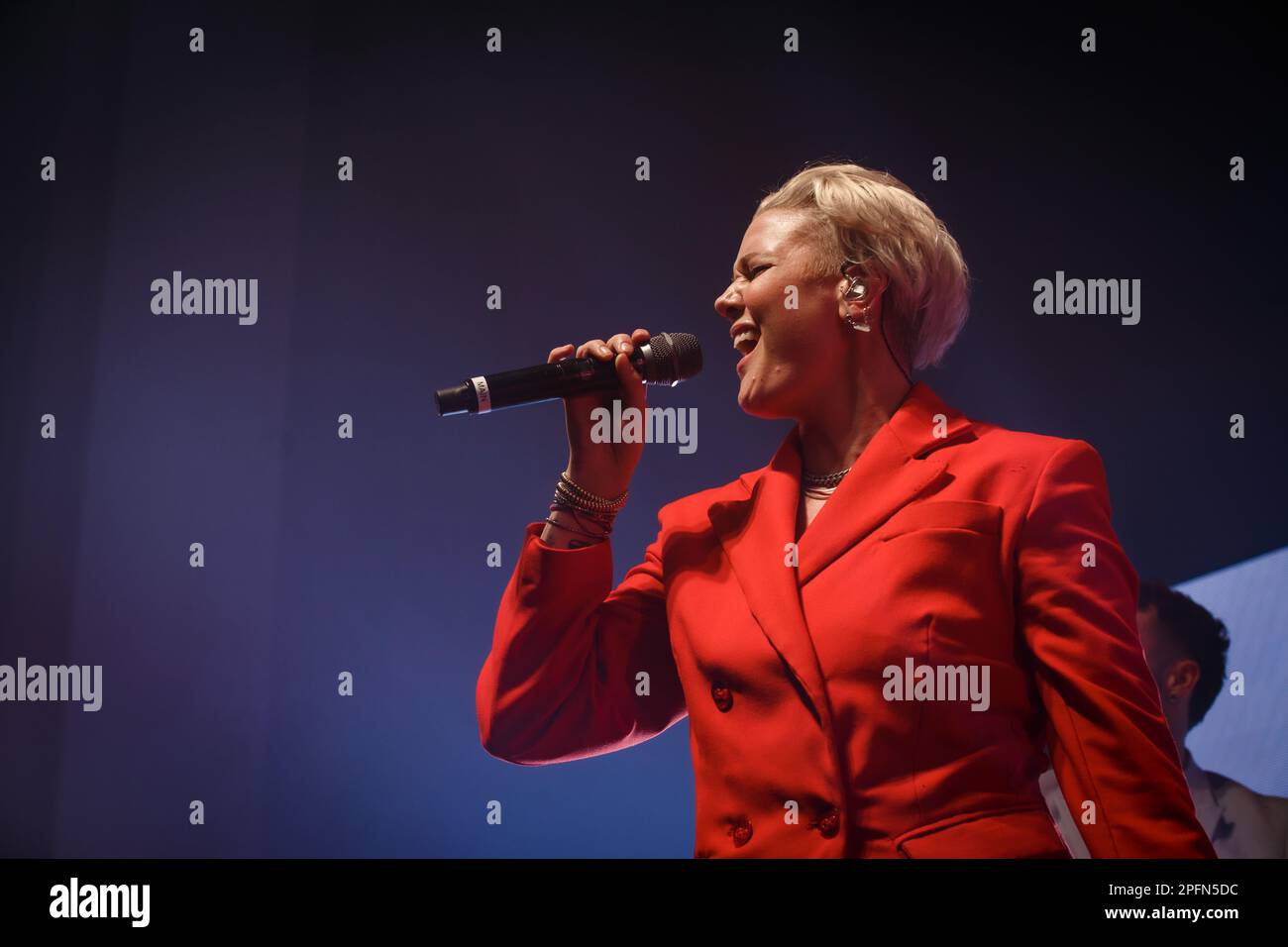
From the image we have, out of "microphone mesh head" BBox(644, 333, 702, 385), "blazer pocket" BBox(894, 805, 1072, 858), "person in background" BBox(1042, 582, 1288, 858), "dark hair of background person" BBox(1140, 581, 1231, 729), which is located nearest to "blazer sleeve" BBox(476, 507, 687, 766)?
"microphone mesh head" BBox(644, 333, 702, 385)

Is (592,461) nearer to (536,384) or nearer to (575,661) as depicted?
(536,384)

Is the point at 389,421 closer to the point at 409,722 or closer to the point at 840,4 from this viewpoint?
the point at 409,722

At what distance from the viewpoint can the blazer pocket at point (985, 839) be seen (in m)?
1.25

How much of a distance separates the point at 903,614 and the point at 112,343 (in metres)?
1.81

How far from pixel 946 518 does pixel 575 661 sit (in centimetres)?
59

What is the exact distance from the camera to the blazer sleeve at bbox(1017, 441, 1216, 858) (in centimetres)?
122

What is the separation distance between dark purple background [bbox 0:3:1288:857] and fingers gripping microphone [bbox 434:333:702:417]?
634 mm

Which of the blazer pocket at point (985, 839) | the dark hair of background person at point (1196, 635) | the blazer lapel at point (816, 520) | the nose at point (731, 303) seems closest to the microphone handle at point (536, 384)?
the nose at point (731, 303)

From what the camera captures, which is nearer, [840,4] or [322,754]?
[322,754]

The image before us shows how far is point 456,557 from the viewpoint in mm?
2209

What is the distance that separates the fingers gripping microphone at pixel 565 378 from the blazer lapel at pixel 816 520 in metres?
0.23

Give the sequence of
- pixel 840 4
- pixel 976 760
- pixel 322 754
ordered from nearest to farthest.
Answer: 1. pixel 976 760
2. pixel 322 754
3. pixel 840 4

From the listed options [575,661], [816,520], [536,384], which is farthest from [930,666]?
[536,384]

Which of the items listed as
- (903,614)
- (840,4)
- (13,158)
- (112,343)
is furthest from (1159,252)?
(13,158)
